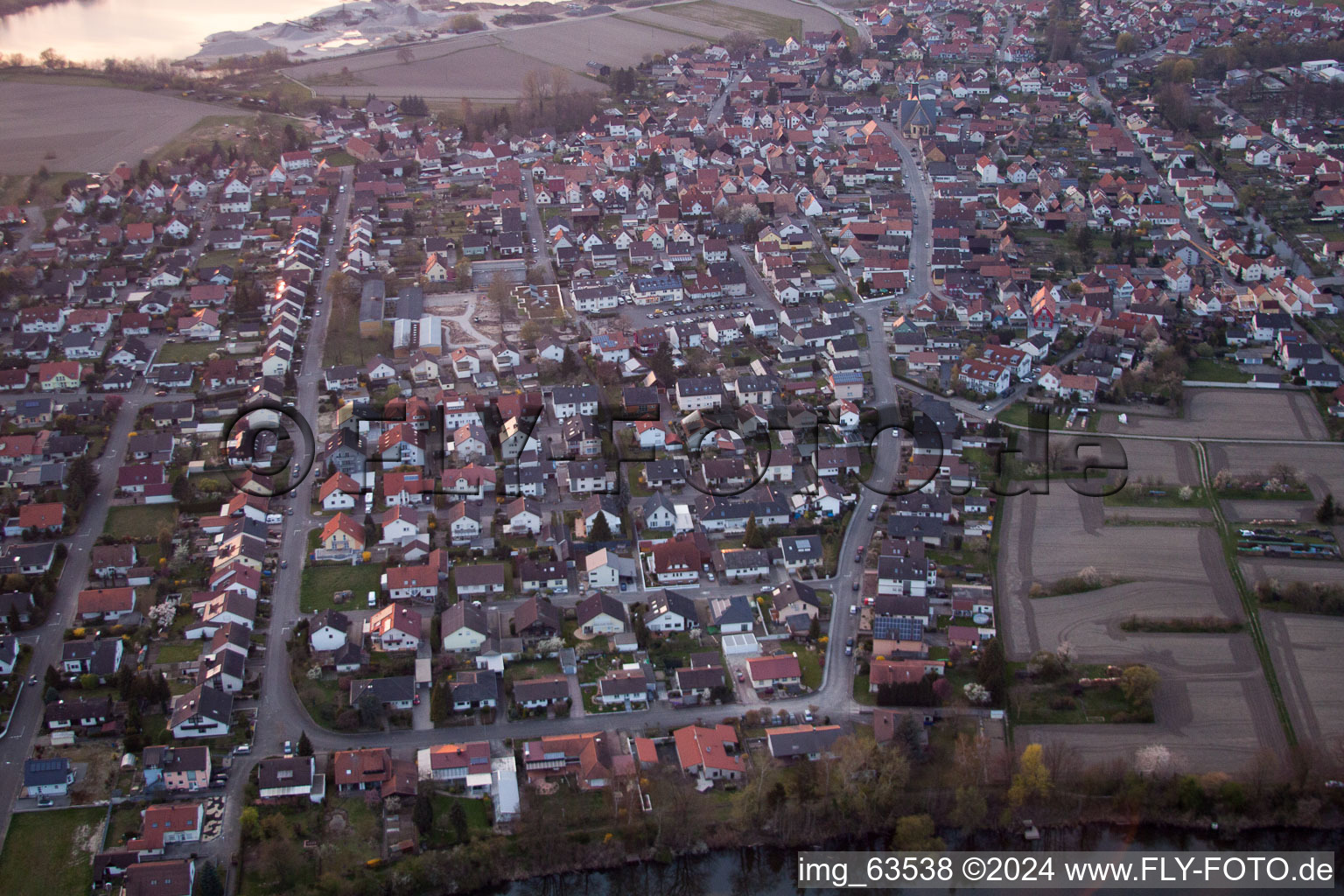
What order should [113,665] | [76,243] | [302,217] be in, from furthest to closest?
[302,217]
[76,243]
[113,665]

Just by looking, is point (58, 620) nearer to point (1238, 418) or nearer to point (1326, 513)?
point (1326, 513)

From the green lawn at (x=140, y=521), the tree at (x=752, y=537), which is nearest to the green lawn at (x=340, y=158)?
the green lawn at (x=140, y=521)

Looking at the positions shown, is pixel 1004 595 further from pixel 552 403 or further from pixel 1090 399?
pixel 552 403

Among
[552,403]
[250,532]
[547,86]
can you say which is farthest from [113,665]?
[547,86]

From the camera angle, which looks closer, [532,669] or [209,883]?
Result: [209,883]

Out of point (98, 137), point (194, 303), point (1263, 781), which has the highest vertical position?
point (98, 137)

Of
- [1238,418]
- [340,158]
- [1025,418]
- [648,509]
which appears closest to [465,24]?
[340,158]

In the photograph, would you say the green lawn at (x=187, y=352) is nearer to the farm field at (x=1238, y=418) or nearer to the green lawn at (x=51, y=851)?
the green lawn at (x=51, y=851)
